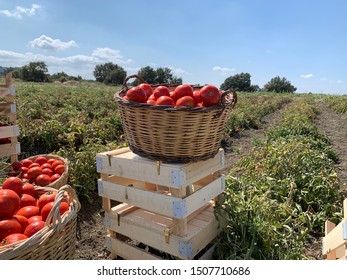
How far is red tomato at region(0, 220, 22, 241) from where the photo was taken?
1.96 metres

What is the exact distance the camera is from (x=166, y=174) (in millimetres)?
2254

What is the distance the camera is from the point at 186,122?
6.80ft

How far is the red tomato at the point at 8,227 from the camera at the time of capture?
1956mm

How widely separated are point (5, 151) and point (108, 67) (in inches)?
2765

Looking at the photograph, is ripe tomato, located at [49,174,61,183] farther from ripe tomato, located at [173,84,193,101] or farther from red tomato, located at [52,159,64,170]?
ripe tomato, located at [173,84,193,101]

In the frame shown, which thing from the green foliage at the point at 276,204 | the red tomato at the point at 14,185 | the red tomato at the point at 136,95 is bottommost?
the green foliage at the point at 276,204

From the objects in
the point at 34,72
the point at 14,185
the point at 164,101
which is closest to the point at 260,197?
the point at 164,101

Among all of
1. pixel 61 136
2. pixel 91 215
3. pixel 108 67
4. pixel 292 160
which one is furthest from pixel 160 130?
pixel 108 67

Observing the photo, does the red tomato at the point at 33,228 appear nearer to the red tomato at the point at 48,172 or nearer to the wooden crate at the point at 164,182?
the wooden crate at the point at 164,182

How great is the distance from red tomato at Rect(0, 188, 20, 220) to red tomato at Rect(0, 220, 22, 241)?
0.11 m

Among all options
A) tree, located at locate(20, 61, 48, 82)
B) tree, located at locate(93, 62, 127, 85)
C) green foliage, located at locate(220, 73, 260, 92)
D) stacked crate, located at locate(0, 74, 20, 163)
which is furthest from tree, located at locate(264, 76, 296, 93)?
stacked crate, located at locate(0, 74, 20, 163)

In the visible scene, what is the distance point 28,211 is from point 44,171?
1.39m

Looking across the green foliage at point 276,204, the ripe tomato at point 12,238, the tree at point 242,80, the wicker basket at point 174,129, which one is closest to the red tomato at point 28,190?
the ripe tomato at point 12,238

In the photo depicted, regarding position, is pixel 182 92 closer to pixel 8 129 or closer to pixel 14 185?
pixel 14 185
